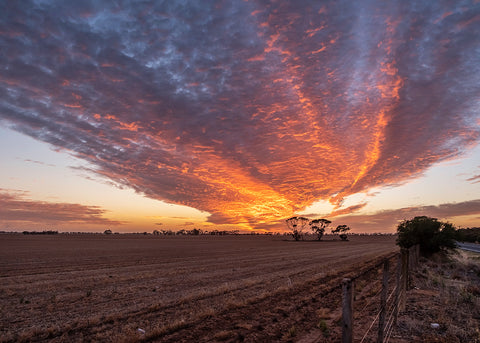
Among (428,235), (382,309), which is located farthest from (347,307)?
(428,235)

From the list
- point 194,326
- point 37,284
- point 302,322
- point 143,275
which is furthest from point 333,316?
point 37,284

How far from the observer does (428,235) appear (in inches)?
1219

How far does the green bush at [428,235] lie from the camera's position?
29344mm

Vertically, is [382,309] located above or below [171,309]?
above

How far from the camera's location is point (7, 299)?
488 inches

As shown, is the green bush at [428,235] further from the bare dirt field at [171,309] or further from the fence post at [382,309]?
the fence post at [382,309]

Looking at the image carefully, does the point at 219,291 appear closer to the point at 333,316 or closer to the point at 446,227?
the point at 333,316

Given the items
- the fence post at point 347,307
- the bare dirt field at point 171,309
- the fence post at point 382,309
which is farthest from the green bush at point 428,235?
the fence post at point 347,307

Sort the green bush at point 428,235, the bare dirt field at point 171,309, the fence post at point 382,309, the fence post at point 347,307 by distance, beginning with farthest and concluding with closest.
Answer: the green bush at point 428,235, the bare dirt field at point 171,309, the fence post at point 382,309, the fence post at point 347,307

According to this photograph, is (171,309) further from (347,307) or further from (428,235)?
(428,235)

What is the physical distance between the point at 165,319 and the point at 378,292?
9.90m

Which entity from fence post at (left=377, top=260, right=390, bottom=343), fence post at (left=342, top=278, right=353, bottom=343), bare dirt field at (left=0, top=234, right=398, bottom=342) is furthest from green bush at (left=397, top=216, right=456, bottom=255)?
fence post at (left=342, top=278, right=353, bottom=343)

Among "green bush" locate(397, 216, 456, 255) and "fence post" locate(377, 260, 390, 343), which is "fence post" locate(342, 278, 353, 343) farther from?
"green bush" locate(397, 216, 456, 255)

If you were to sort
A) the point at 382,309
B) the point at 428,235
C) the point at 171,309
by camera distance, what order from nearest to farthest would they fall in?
the point at 382,309 → the point at 171,309 → the point at 428,235
